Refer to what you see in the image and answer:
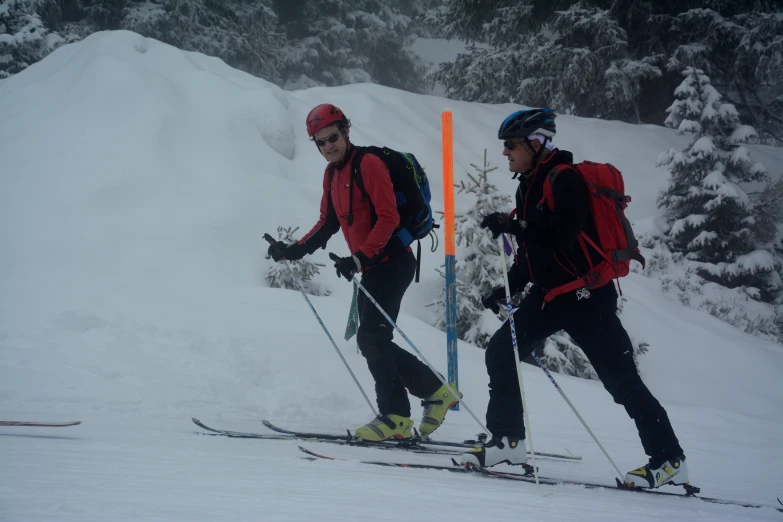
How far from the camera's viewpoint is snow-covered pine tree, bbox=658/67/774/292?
12.6 metres

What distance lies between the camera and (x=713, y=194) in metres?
12.6

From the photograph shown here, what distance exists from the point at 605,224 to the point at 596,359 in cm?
70

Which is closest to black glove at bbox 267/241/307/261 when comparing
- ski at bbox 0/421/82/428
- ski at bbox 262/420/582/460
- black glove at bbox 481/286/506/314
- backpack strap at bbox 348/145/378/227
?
backpack strap at bbox 348/145/378/227

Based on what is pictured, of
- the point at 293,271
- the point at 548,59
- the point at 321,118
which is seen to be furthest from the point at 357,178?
the point at 548,59

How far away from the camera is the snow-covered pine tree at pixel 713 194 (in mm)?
12578

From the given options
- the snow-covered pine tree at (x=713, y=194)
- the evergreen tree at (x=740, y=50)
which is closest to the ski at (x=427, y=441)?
the snow-covered pine tree at (x=713, y=194)

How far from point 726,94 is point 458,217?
596 inches

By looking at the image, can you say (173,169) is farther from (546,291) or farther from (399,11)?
(399,11)

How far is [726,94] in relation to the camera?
18.8 m

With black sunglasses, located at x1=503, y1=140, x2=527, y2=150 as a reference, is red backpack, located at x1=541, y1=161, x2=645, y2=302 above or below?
below

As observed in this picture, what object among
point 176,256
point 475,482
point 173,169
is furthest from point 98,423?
point 173,169

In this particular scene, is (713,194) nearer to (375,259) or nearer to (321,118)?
(375,259)

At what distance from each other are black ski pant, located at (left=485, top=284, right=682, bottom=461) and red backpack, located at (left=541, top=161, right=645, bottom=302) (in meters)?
0.12

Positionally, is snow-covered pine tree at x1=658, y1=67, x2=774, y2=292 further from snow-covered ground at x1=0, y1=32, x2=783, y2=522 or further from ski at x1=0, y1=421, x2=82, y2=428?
ski at x1=0, y1=421, x2=82, y2=428
